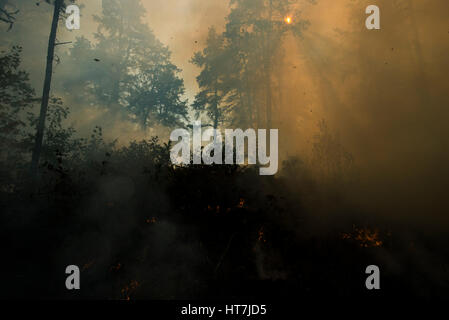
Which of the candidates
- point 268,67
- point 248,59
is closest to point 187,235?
point 268,67

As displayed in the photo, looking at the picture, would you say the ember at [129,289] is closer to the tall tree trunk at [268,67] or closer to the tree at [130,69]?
the tall tree trunk at [268,67]

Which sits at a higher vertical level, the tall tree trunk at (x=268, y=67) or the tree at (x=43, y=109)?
the tall tree trunk at (x=268, y=67)

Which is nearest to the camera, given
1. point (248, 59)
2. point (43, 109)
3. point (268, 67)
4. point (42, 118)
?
point (42, 118)

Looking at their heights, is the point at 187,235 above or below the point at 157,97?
below

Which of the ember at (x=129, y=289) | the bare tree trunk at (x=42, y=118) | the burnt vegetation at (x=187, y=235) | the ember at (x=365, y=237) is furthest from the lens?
the bare tree trunk at (x=42, y=118)

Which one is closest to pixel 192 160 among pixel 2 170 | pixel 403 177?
pixel 2 170

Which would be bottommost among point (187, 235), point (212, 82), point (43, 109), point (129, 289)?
point (129, 289)

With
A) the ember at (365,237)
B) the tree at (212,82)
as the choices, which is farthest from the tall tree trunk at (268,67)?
the ember at (365,237)

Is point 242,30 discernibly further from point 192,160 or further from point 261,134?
point 192,160

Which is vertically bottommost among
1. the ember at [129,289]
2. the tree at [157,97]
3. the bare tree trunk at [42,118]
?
the ember at [129,289]

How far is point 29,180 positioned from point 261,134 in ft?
40.8

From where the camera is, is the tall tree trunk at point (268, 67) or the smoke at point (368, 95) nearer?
the smoke at point (368, 95)

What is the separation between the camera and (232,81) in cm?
1869

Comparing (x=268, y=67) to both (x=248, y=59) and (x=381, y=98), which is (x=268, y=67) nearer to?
(x=248, y=59)
